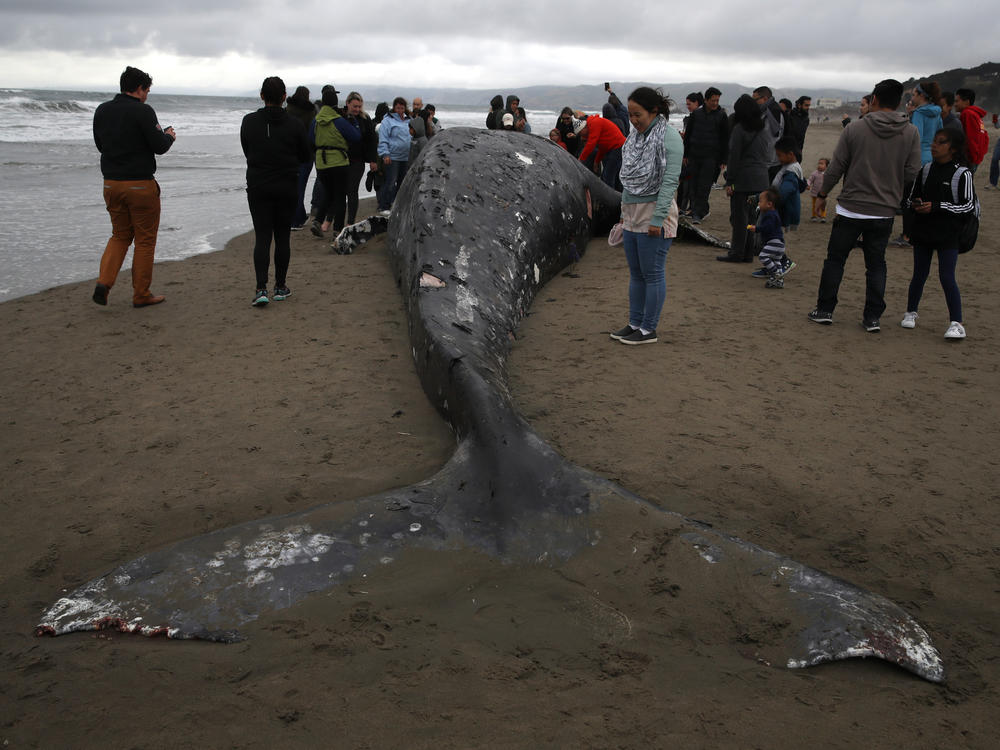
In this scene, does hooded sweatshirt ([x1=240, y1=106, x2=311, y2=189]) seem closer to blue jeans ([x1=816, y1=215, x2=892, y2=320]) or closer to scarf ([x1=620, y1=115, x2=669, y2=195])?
scarf ([x1=620, y1=115, x2=669, y2=195])

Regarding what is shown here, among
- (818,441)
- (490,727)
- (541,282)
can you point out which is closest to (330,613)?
(490,727)

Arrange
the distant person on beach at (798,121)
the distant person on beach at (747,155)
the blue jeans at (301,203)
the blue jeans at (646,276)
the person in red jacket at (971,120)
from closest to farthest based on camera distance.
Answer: the blue jeans at (646,276) → the distant person on beach at (747,155) → the person in red jacket at (971,120) → the blue jeans at (301,203) → the distant person on beach at (798,121)

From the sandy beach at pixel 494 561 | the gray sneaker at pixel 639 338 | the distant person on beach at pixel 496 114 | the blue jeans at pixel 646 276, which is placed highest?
the distant person on beach at pixel 496 114

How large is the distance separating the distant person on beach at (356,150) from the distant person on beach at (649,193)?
5706 mm

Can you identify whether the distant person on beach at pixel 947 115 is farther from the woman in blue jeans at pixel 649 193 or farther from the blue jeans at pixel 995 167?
the blue jeans at pixel 995 167

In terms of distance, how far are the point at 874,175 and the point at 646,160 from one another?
6.91 feet

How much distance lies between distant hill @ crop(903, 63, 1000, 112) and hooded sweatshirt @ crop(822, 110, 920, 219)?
59193mm

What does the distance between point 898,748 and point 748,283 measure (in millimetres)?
6634

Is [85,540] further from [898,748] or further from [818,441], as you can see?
[818,441]

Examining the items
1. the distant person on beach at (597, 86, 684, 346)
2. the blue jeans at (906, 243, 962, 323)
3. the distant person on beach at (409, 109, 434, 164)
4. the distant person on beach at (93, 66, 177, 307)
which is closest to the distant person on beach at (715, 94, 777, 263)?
the blue jeans at (906, 243, 962, 323)

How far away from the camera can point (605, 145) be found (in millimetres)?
11031

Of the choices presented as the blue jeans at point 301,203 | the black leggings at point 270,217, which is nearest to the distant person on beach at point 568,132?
the blue jeans at point 301,203

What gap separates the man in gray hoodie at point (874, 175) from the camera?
6160 millimetres

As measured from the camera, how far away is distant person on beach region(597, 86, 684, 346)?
18.4 feet
